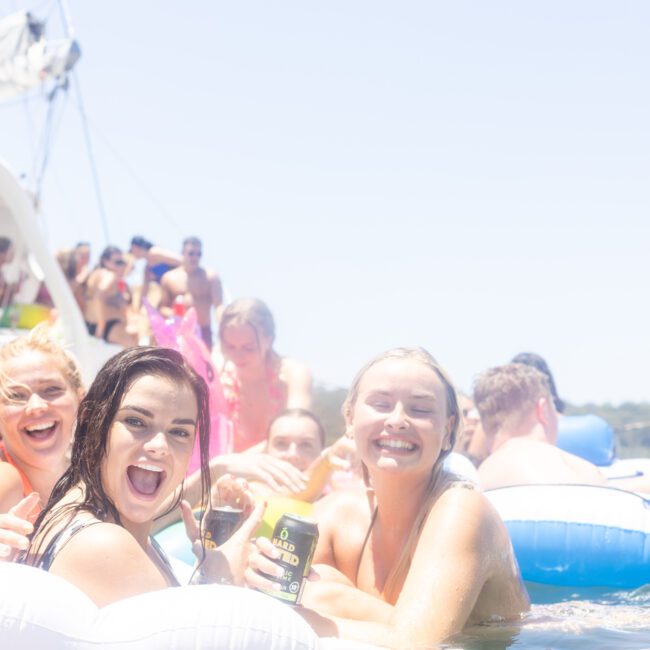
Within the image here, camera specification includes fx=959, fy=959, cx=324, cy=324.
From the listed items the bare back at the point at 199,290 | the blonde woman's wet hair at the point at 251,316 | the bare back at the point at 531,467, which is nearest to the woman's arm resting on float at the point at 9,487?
the bare back at the point at 531,467

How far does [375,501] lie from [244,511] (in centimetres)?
55

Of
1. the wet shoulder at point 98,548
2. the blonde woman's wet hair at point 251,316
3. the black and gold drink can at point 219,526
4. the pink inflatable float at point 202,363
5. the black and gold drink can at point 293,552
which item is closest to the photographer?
the wet shoulder at point 98,548

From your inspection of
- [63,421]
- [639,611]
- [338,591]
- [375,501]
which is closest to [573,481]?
[639,611]

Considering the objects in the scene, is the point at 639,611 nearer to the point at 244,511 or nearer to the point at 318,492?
the point at 318,492

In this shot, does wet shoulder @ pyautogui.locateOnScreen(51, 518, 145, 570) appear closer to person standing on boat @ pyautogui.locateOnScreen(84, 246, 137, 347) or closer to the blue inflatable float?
the blue inflatable float

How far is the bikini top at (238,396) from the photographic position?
6422 mm

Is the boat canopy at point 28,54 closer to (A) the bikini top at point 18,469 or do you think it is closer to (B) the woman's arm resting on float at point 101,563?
(A) the bikini top at point 18,469

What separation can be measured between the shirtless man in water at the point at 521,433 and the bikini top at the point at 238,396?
1334 mm

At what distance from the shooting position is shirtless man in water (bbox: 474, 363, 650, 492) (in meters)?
5.35

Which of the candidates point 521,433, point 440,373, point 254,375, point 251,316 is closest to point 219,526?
point 440,373

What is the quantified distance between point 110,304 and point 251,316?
5657 millimetres

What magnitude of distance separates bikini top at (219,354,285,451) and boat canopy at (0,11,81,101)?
34.0ft

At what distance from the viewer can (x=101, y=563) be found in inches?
88.1

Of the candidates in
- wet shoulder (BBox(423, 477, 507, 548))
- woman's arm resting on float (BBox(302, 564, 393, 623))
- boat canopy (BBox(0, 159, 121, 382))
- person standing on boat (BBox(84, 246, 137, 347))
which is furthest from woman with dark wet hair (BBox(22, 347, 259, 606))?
person standing on boat (BBox(84, 246, 137, 347))
